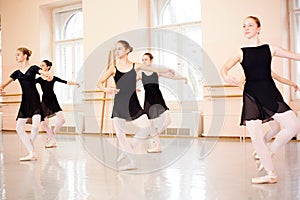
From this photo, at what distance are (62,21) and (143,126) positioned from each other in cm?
683

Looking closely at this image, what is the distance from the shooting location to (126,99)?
358 cm

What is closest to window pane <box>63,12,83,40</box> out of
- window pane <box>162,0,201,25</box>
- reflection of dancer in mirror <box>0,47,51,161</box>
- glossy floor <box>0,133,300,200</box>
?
window pane <box>162,0,201,25</box>

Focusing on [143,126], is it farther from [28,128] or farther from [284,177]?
[28,128]

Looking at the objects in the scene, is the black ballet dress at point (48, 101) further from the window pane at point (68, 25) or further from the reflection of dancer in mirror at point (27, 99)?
the window pane at point (68, 25)

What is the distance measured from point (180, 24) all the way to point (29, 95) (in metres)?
4.22

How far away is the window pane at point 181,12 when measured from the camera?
776 cm

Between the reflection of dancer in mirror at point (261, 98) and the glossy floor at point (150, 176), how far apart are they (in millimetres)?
309

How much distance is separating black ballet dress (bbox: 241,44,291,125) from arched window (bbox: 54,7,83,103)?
22.3 ft

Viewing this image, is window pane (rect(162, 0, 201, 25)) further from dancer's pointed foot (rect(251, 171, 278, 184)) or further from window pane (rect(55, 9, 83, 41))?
dancer's pointed foot (rect(251, 171, 278, 184))

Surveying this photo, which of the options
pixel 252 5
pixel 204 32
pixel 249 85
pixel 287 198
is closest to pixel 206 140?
pixel 204 32

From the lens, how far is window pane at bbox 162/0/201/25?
25.5 feet

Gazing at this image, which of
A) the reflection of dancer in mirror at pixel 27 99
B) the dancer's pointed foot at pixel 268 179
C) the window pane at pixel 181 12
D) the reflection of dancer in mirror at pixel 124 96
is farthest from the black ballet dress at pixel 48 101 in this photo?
the dancer's pointed foot at pixel 268 179

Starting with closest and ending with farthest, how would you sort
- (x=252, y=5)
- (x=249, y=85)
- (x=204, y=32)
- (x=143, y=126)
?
1. (x=249, y=85)
2. (x=143, y=126)
3. (x=252, y=5)
4. (x=204, y=32)

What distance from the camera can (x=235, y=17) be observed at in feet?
21.9
